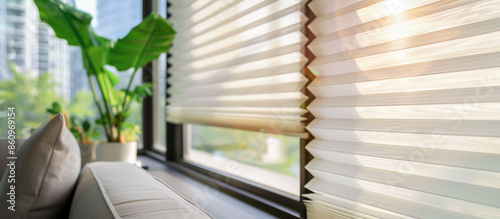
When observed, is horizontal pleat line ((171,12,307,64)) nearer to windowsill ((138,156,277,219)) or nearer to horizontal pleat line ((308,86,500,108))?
horizontal pleat line ((308,86,500,108))

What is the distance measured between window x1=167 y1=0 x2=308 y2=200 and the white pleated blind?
134 mm

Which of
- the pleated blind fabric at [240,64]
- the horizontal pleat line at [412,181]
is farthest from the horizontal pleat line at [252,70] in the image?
the horizontal pleat line at [412,181]

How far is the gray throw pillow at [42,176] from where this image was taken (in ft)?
2.78

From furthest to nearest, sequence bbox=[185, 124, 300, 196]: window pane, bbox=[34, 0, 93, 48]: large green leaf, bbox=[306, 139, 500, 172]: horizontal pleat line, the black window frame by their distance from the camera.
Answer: bbox=[34, 0, 93, 48]: large green leaf
bbox=[185, 124, 300, 196]: window pane
the black window frame
bbox=[306, 139, 500, 172]: horizontal pleat line

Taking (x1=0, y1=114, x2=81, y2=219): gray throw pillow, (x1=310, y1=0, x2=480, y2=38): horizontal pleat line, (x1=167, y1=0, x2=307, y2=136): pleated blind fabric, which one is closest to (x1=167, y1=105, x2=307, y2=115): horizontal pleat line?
(x1=167, y1=0, x2=307, y2=136): pleated blind fabric

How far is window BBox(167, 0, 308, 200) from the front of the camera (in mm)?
1088

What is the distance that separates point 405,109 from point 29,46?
8.56 ft

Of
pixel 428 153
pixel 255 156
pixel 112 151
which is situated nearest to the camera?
pixel 428 153

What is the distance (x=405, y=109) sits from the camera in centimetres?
73

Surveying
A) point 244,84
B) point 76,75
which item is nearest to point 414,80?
point 244,84

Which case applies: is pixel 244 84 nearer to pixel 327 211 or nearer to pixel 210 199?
pixel 210 199

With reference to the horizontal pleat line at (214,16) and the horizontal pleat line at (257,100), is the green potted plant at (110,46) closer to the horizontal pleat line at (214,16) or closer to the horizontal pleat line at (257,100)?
the horizontal pleat line at (214,16)

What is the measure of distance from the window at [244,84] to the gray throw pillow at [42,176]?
62 cm

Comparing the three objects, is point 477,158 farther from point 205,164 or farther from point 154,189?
point 205,164
